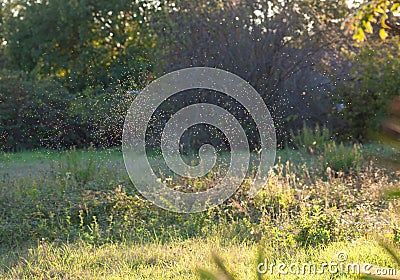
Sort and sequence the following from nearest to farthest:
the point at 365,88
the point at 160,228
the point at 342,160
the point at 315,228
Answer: the point at 315,228
the point at 160,228
the point at 342,160
the point at 365,88

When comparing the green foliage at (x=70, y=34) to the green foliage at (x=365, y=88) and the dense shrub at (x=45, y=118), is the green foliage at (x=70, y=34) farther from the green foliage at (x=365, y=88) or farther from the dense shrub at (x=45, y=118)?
the green foliage at (x=365, y=88)

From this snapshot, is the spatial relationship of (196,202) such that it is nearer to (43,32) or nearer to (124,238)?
(124,238)

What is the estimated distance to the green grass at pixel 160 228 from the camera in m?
4.32

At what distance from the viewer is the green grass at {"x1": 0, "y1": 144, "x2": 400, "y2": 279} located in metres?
4.32

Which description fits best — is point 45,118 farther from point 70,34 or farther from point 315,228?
point 315,228

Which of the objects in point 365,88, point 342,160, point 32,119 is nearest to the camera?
point 342,160

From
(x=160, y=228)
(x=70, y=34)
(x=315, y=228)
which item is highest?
(x=70, y=34)

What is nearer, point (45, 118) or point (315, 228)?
point (315, 228)

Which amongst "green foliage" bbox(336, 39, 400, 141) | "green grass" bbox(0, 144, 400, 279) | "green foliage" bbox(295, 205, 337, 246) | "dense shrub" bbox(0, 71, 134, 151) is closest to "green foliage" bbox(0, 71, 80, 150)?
"dense shrub" bbox(0, 71, 134, 151)

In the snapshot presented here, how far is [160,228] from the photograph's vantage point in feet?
18.6

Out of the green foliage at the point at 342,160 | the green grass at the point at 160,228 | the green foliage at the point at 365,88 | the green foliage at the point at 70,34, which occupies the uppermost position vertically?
the green foliage at the point at 70,34

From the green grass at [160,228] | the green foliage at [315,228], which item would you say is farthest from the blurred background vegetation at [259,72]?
the green foliage at [315,228]

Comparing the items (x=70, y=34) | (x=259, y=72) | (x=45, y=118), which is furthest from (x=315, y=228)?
(x=70, y=34)

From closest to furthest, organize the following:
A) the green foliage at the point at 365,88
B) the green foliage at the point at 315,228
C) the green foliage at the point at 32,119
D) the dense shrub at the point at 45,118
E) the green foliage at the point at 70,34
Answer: the green foliage at the point at 315,228 < the green foliage at the point at 365,88 < the dense shrub at the point at 45,118 < the green foliage at the point at 32,119 < the green foliage at the point at 70,34
